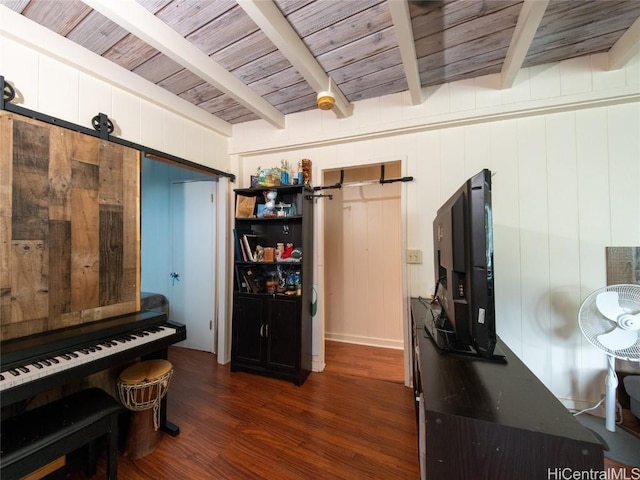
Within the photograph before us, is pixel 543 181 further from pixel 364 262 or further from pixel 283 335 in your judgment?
pixel 283 335

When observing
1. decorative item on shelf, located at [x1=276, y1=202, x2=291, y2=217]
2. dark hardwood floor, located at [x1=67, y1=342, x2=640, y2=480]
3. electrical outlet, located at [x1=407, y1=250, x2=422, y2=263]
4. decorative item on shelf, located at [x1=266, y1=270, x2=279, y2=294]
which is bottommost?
dark hardwood floor, located at [x1=67, y1=342, x2=640, y2=480]

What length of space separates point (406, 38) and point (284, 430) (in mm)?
2520

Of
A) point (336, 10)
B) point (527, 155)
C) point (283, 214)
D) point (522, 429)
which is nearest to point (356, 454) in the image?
point (522, 429)

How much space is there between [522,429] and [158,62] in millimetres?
2648

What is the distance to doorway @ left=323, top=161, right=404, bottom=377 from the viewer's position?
3100mm

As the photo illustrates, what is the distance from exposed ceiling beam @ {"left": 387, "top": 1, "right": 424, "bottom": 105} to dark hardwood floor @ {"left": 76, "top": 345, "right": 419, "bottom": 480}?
2387 millimetres

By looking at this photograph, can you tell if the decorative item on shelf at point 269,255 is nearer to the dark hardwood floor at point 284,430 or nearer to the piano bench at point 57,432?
the dark hardwood floor at point 284,430

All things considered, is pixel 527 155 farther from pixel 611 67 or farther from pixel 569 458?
pixel 569 458

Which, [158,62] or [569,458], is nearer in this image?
[569,458]

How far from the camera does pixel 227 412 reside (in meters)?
1.90

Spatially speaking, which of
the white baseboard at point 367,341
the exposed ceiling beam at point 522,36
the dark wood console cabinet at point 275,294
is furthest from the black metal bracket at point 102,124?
the white baseboard at point 367,341

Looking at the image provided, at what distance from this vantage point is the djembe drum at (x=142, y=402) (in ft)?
4.85

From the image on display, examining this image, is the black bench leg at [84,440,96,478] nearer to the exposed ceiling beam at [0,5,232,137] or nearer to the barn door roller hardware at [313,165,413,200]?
the exposed ceiling beam at [0,5,232,137]

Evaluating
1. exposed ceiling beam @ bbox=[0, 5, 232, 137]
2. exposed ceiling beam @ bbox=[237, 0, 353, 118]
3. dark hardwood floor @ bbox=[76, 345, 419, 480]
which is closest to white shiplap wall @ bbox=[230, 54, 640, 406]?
exposed ceiling beam @ bbox=[237, 0, 353, 118]
